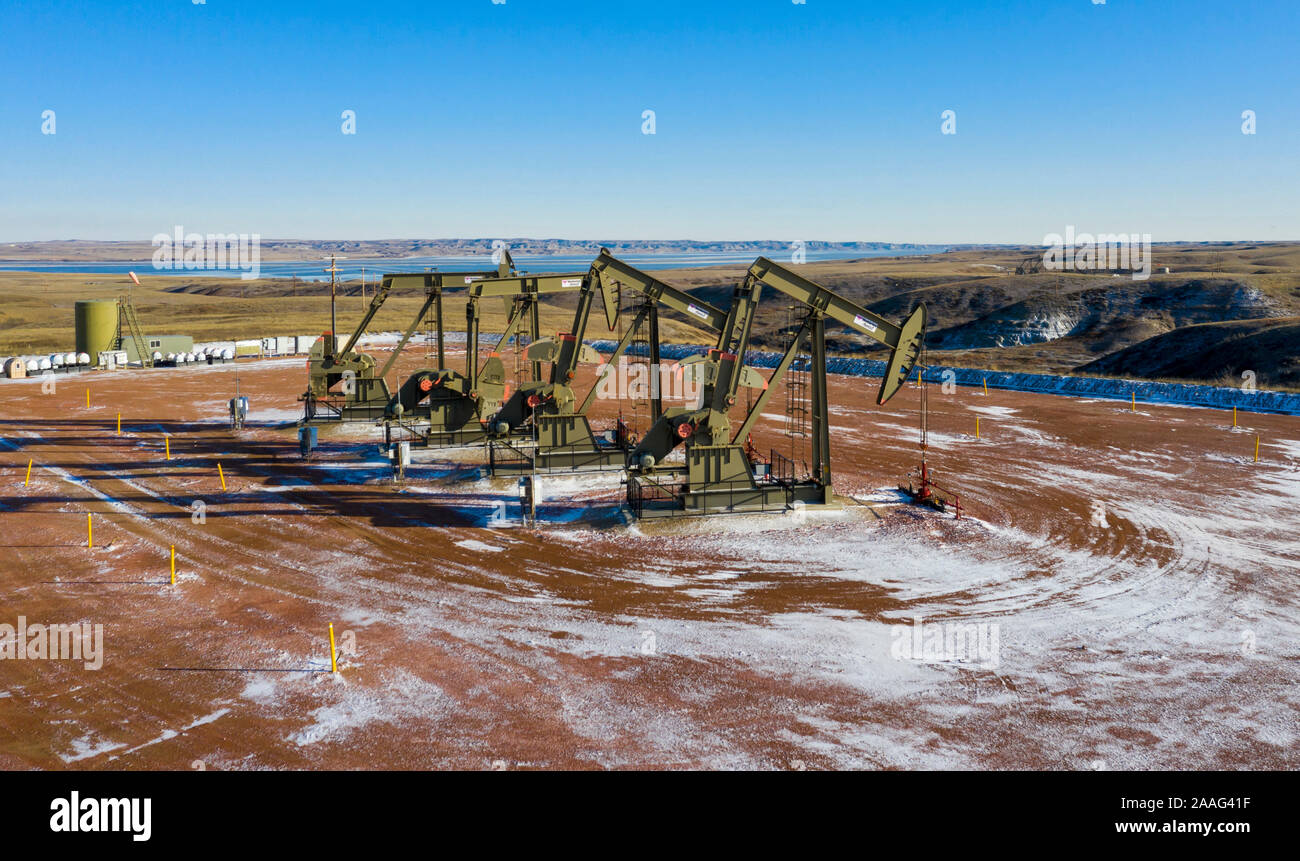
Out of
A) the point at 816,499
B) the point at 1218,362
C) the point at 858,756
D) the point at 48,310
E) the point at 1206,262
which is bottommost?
the point at 858,756

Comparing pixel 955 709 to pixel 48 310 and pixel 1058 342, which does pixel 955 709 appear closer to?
pixel 1058 342

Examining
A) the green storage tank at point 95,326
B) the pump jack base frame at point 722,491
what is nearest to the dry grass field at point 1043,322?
the green storage tank at point 95,326

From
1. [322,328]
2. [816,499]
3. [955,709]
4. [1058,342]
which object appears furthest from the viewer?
[322,328]

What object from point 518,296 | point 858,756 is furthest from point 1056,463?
point 858,756

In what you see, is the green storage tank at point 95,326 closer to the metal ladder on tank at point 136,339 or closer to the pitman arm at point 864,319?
the metal ladder on tank at point 136,339

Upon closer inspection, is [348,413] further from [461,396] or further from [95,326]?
[95,326]

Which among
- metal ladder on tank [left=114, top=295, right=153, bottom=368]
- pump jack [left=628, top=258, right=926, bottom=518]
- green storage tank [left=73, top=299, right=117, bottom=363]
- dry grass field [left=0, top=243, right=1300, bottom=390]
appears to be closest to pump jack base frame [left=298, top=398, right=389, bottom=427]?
pump jack [left=628, top=258, right=926, bottom=518]

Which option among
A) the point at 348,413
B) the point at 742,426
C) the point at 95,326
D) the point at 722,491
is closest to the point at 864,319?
the point at 742,426

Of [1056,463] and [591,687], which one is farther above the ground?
[1056,463]
